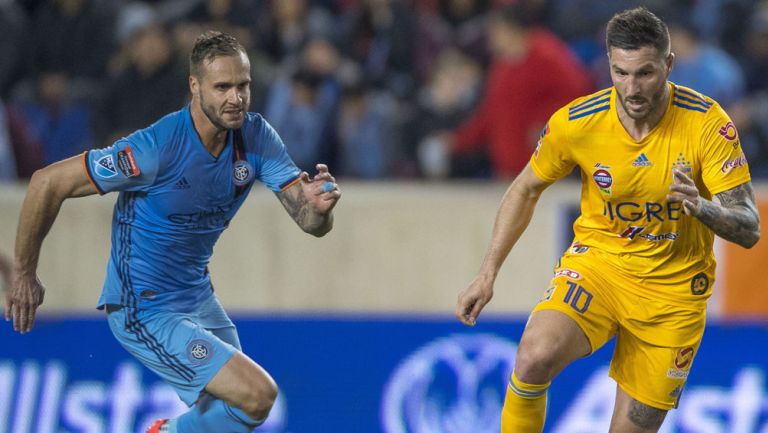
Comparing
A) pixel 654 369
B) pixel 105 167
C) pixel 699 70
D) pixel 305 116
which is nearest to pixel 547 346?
pixel 654 369

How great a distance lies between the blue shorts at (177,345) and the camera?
608 centimetres

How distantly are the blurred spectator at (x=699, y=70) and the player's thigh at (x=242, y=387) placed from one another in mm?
4810

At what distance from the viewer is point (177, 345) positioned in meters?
6.11

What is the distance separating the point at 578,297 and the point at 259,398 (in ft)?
5.11

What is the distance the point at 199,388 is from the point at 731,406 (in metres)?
3.73

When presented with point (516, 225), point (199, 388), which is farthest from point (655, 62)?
point (199, 388)

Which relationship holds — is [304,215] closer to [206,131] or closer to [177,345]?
[206,131]

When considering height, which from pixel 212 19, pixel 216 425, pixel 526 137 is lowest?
pixel 216 425

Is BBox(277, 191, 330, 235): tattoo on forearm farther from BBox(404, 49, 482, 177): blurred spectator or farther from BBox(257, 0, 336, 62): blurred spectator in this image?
BBox(257, 0, 336, 62): blurred spectator

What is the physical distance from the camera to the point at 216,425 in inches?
241

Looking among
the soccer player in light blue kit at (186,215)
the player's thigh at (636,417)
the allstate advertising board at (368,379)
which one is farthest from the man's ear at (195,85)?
the allstate advertising board at (368,379)

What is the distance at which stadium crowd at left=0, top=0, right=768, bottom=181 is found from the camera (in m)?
9.64

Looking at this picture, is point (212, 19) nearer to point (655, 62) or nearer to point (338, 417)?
point (338, 417)

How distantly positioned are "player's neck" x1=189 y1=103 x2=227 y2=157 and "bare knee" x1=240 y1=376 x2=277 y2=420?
1.10m
